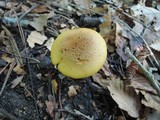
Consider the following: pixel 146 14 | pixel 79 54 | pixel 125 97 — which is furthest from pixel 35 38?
pixel 146 14

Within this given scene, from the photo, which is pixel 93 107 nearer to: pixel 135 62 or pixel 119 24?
pixel 135 62

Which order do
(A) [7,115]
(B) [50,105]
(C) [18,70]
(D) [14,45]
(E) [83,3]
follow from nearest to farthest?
(A) [7,115], (B) [50,105], (C) [18,70], (D) [14,45], (E) [83,3]

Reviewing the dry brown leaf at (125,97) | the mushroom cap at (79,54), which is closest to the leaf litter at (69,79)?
the dry brown leaf at (125,97)

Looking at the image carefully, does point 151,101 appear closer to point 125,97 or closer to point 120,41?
point 125,97

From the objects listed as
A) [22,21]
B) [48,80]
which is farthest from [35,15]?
[48,80]

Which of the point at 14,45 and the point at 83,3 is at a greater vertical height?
the point at 83,3

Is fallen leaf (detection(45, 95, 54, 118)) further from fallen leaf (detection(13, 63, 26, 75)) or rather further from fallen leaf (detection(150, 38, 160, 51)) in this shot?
fallen leaf (detection(150, 38, 160, 51))
